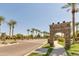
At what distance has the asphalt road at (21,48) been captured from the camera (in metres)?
8.62

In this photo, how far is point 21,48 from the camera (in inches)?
346

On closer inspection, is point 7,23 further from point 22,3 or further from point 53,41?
point 53,41

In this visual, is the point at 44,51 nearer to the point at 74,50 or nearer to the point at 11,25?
the point at 74,50

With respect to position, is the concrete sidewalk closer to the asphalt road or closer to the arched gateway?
the arched gateway

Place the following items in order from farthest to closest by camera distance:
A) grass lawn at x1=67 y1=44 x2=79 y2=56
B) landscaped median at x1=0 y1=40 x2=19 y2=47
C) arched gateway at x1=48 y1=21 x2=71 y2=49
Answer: landscaped median at x1=0 y1=40 x2=19 y2=47
arched gateway at x1=48 y1=21 x2=71 y2=49
grass lawn at x1=67 y1=44 x2=79 y2=56

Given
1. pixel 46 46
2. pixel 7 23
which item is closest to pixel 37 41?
pixel 46 46

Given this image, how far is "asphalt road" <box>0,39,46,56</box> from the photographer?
8.62 metres

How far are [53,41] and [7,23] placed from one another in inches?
43.8

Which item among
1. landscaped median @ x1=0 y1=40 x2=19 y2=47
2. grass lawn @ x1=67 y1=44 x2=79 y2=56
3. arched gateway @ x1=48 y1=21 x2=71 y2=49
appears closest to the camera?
grass lawn @ x1=67 y1=44 x2=79 y2=56

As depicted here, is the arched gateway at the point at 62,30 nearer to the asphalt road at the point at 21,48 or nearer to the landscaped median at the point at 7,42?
the asphalt road at the point at 21,48

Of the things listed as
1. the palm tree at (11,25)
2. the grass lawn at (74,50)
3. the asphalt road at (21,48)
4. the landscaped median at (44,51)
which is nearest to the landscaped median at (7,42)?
the asphalt road at (21,48)

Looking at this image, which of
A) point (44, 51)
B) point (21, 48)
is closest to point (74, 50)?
point (44, 51)

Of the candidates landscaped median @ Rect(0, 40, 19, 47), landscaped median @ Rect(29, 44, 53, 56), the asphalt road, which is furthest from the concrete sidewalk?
landscaped median @ Rect(0, 40, 19, 47)

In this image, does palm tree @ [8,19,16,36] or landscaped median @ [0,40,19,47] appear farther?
landscaped median @ [0,40,19,47]
